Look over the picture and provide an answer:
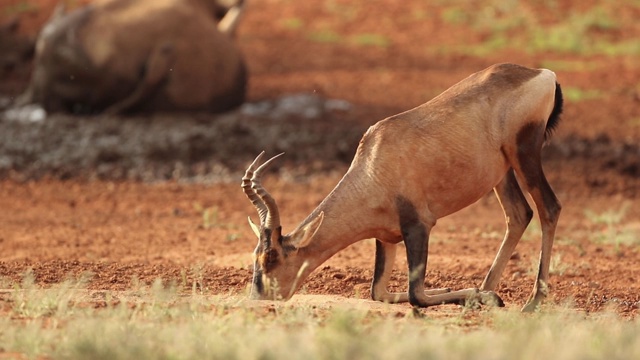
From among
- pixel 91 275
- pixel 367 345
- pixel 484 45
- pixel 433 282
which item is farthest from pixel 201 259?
pixel 484 45

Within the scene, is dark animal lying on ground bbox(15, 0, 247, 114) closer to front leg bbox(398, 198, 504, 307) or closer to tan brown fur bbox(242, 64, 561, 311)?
tan brown fur bbox(242, 64, 561, 311)

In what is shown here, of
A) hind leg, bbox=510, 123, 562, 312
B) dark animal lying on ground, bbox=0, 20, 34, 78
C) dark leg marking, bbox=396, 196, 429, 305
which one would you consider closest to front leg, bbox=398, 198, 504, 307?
dark leg marking, bbox=396, 196, 429, 305

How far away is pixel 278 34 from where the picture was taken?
24578mm

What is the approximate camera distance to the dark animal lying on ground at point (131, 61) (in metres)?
16.9

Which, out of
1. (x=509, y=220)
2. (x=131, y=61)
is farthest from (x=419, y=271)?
(x=131, y=61)

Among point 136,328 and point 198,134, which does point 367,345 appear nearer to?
point 136,328

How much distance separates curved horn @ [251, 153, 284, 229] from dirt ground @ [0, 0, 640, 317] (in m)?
0.55

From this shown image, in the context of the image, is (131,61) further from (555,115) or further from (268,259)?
(268,259)

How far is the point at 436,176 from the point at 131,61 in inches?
356

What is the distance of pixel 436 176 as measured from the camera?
8.78 m

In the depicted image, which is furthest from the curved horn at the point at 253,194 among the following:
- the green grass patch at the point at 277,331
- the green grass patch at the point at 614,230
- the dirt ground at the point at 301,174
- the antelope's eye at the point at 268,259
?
the green grass patch at the point at 614,230

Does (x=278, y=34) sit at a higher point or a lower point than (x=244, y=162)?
lower

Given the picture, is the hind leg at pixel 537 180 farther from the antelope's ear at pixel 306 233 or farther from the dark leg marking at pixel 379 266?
the antelope's ear at pixel 306 233

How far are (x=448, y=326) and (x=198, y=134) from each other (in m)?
9.36
